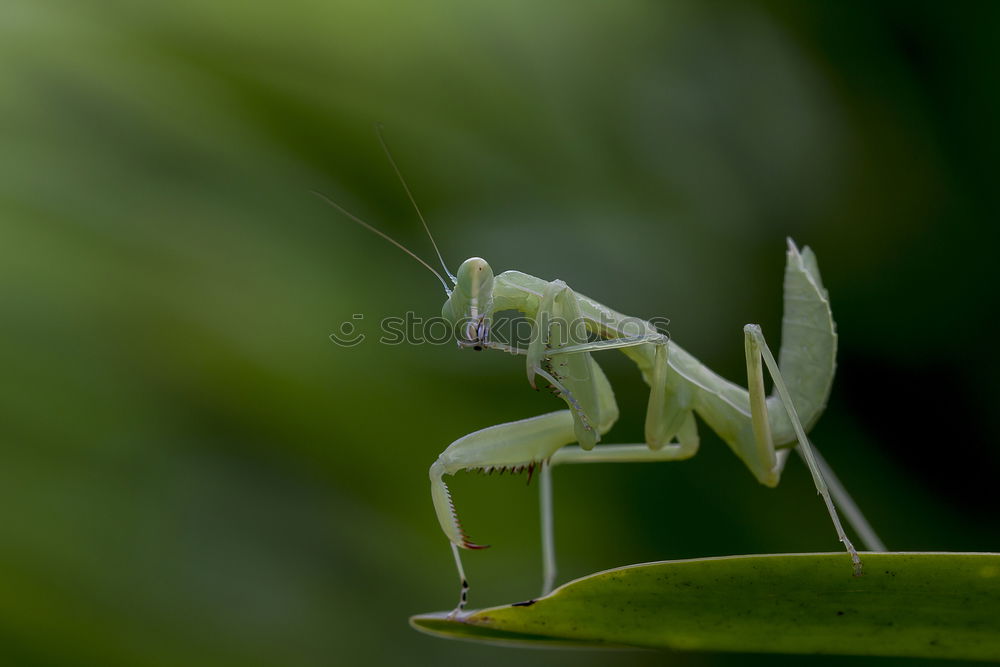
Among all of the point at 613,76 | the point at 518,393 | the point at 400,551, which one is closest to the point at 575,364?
the point at 518,393

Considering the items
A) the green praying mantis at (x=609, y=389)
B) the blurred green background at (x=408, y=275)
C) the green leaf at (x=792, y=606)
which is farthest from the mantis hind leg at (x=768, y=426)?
the green leaf at (x=792, y=606)

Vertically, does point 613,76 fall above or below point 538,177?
above

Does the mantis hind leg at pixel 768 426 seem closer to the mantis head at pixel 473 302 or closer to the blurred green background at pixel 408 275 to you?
the blurred green background at pixel 408 275

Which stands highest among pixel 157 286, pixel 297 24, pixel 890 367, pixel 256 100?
pixel 297 24

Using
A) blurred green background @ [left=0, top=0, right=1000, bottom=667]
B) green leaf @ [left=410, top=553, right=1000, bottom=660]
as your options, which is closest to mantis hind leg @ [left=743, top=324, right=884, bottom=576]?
blurred green background @ [left=0, top=0, right=1000, bottom=667]

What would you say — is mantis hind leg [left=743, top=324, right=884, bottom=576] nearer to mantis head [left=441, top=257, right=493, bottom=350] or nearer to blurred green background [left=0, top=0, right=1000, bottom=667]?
blurred green background [left=0, top=0, right=1000, bottom=667]

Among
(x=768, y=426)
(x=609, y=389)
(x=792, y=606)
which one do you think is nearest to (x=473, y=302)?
(x=609, y=389)

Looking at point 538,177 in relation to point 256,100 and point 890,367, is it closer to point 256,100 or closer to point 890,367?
point 256,100

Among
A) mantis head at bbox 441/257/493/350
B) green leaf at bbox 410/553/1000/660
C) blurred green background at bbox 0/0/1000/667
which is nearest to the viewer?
green leaf at bbox 410/553/1000/660
